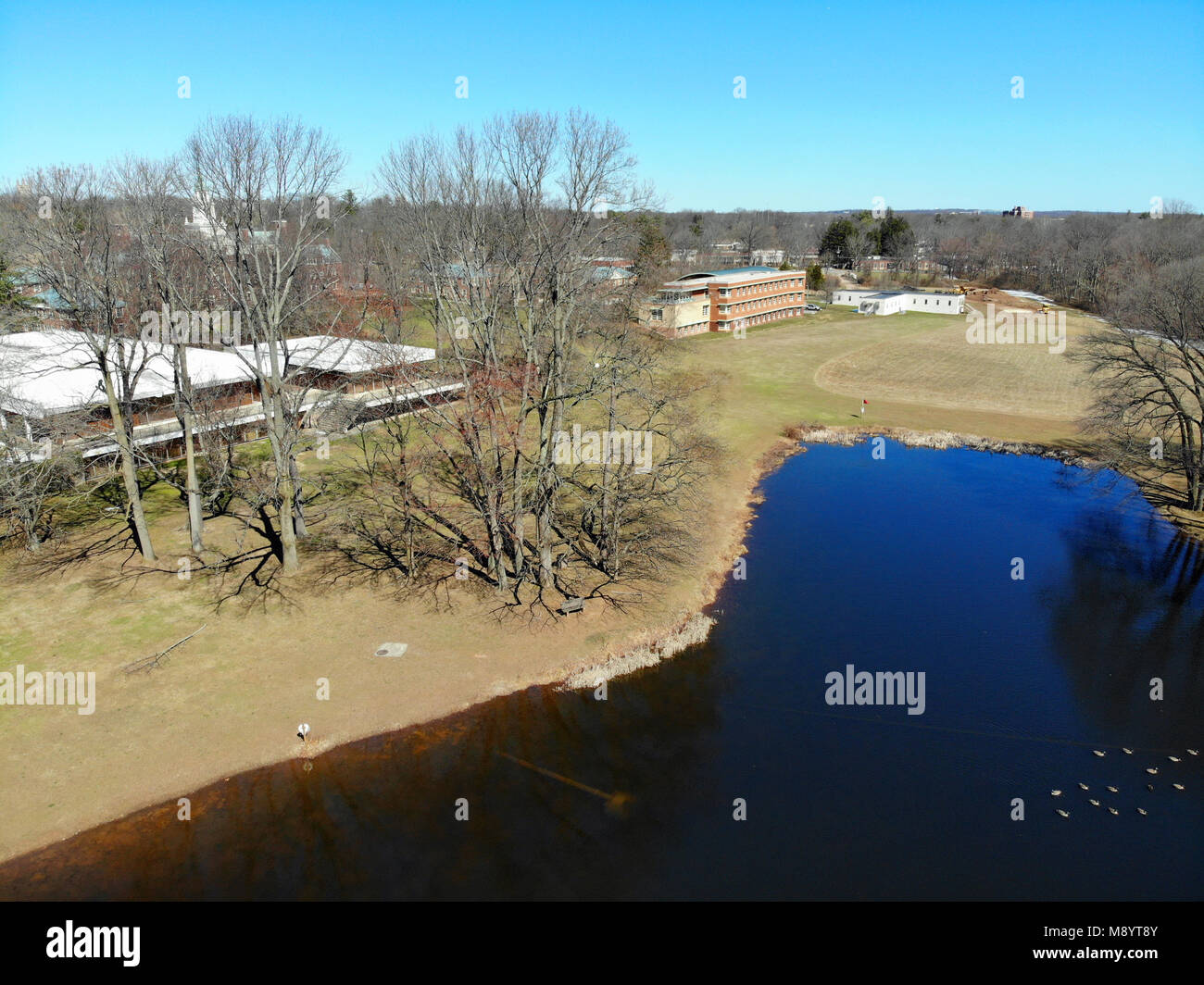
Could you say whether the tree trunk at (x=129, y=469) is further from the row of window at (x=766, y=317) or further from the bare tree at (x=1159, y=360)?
the row of window at (x=766, y=317)

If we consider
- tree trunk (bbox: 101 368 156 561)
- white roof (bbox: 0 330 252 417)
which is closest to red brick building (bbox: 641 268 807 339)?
white roof (bbox: 0 330 252 417)

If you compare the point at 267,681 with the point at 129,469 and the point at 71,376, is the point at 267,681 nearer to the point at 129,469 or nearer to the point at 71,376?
the point at 129,469

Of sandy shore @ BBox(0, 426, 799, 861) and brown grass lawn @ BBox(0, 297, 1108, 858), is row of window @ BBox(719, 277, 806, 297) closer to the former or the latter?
brown grass lawn @ BBox(0, 297, 1108, 858)

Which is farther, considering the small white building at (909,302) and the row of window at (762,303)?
the small white building at (909,302)

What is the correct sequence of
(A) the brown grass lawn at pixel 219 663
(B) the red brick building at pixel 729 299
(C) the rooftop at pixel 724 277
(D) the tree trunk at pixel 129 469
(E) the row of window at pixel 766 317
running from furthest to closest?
(E) the row of window at pixel 766 317
(C) the rooftop at pixel 724 277
(B) the red brick building at pixel 729 299
(D) the tree trunk at pixel 129 469
(A) the brown grass lawn at pixel 219 663

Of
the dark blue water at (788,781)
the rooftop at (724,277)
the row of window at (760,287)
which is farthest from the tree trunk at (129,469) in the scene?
the row of window at (760,287)
